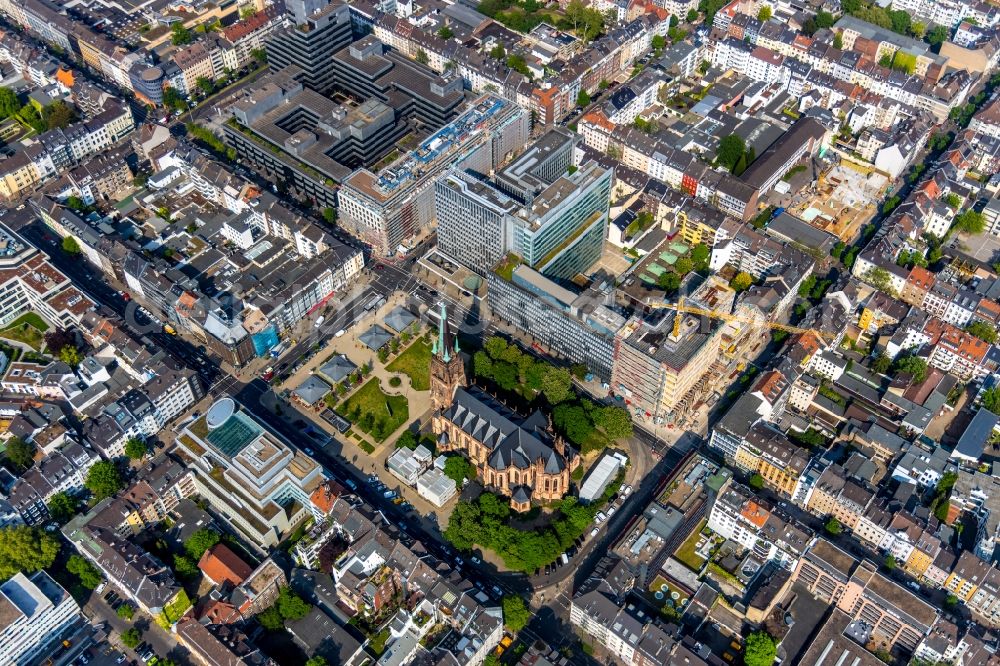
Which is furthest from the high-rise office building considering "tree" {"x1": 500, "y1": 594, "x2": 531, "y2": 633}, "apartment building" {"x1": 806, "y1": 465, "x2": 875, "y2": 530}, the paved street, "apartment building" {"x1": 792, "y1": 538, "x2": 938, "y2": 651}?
"apartment building" {"x1": 806, "y1": 465, "x2": 875, "y2": 530}

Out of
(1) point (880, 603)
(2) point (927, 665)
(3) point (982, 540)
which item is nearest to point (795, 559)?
(1) point (880, 603)

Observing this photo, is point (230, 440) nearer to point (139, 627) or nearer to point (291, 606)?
point (291, 606)

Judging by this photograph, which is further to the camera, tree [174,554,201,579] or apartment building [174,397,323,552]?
apartment building [174,397,323,552]

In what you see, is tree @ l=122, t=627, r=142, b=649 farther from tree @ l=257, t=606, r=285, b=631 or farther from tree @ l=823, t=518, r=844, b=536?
tree @ l=823, t=518, r=844, b=536

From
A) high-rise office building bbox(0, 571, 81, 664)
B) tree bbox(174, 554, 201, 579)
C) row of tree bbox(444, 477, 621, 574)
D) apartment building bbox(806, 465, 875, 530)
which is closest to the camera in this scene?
high-rise office building bbox(0, 571, 81, 664)

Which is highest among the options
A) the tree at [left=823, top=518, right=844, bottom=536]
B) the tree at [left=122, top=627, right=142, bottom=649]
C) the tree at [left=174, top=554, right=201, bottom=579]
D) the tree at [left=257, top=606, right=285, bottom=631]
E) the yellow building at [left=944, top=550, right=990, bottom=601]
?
the yellow building at [left=944, top=550, right=990, bottom=601]

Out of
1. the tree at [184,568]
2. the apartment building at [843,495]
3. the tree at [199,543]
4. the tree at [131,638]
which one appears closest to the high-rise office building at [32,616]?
the tree at [131,638]

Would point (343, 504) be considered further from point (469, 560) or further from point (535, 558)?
point (535, 558)
